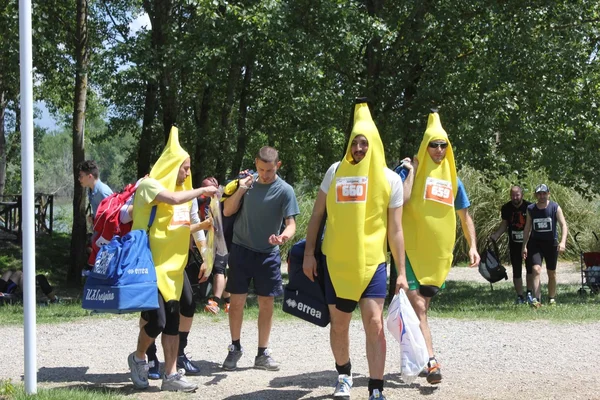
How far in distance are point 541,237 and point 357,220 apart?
747 cm

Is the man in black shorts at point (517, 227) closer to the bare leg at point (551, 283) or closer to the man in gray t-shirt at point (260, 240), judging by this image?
the bare leg at point (551, 283)

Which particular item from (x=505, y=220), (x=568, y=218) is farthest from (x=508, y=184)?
(x=505, y=220)

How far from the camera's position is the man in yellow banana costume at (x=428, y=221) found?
6559 millimetres

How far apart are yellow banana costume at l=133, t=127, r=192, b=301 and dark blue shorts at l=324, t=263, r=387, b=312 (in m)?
1.21

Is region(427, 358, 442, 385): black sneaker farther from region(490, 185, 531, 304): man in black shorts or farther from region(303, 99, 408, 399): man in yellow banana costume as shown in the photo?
region(490, 185, 531, 304): man in black shorts

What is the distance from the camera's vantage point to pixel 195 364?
765 cm

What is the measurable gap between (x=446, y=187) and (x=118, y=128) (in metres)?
18.2

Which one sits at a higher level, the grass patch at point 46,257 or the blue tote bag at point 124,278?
the blue tote bag at point 124,278

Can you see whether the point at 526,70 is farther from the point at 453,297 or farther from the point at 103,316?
the point at 103,316

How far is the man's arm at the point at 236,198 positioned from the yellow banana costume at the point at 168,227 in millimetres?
685

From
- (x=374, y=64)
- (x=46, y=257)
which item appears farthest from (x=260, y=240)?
(x=46, y=257)

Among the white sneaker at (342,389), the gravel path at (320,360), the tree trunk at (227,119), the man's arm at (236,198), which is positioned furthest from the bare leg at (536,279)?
the white sneaker at (342,389)

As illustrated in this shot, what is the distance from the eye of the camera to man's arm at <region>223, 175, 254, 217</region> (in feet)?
23.3

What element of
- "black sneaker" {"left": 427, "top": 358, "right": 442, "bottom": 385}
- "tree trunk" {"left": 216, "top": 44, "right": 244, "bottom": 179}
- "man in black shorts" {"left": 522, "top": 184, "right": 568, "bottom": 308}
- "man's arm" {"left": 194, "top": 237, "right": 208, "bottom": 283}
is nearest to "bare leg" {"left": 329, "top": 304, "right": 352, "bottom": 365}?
"black sneaker" {"left": 427, "top": 358, "right": 442, "bottom": 385}
